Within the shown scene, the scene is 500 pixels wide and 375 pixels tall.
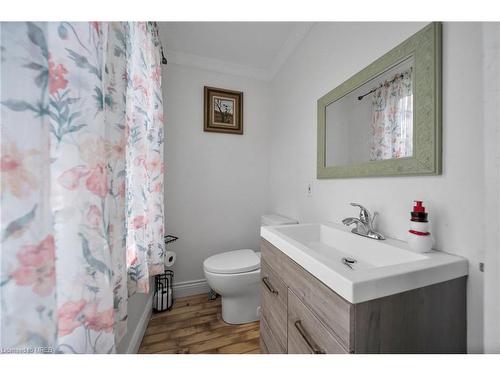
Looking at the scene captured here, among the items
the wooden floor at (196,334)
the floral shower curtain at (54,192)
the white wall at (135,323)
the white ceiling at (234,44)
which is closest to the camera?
the floral shower curtain at (54,192)

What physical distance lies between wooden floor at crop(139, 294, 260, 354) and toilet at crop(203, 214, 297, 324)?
0.08m

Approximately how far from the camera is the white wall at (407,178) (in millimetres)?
575

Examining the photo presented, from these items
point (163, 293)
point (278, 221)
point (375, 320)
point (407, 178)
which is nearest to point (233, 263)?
point (278, 221)

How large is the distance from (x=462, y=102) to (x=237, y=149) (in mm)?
1586

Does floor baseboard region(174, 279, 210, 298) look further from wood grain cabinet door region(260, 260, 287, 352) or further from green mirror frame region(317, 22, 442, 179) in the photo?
green mirror frame region(317, 22, 442, 179)

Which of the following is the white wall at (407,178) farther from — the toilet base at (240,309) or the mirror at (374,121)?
the toilet base at (240,309)

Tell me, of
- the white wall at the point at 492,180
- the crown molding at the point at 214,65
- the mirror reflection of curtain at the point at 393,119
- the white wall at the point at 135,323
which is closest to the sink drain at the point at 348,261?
the white wall at the point at 492,180

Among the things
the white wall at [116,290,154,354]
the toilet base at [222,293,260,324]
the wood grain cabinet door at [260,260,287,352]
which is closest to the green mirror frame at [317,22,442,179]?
the wood grain cabinet door at [260,260,287,352]

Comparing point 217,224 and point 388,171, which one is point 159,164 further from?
point 388,171

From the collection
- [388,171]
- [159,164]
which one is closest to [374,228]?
[388,171]

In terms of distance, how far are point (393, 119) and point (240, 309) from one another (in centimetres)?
152

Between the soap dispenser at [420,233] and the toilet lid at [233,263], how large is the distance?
100 centimetres
